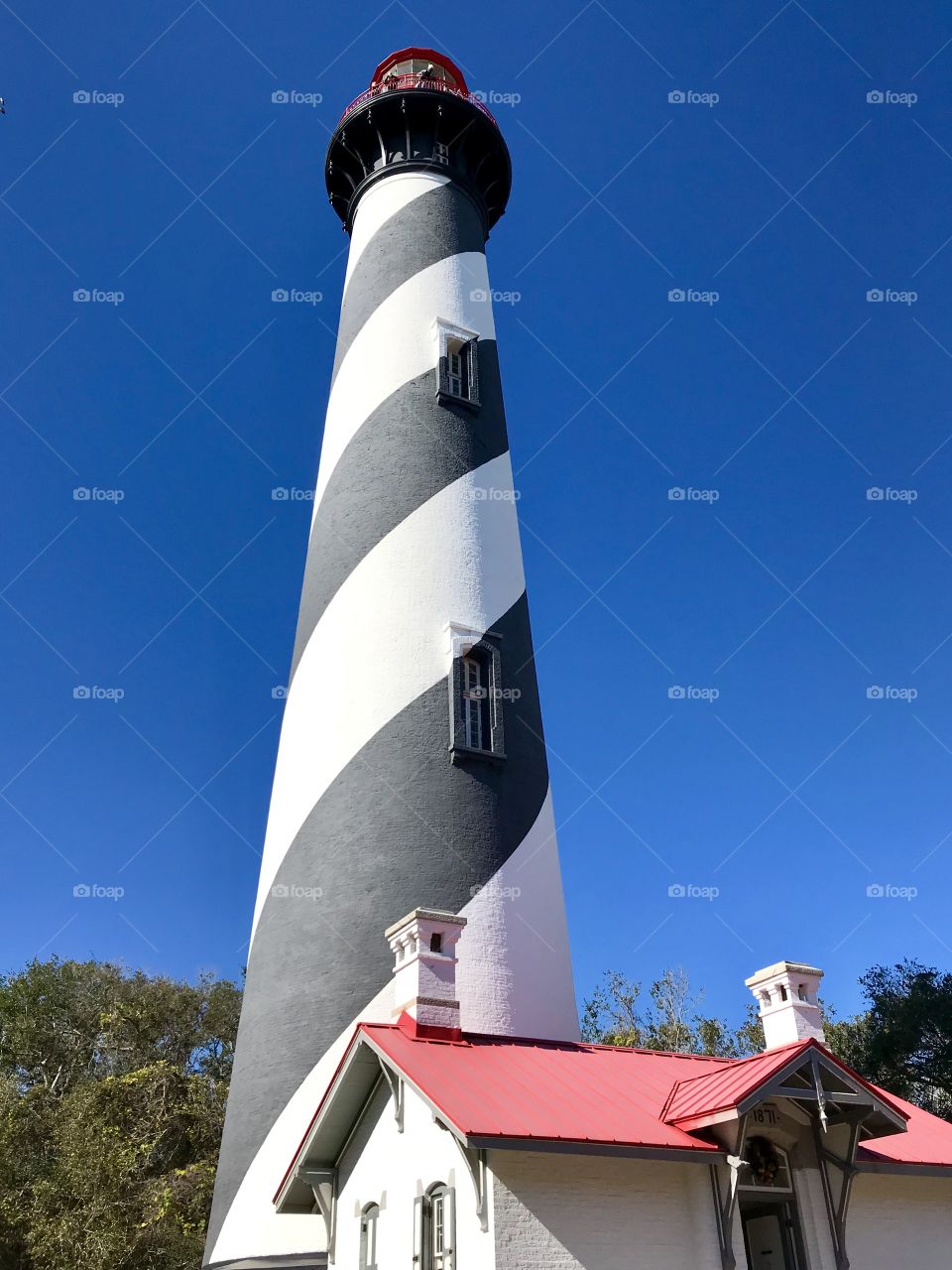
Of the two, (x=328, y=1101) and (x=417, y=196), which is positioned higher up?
(x=417, y=196)

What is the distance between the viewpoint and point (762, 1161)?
9.67 m

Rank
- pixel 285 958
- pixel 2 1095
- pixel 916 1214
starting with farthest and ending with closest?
1. pixel 2 1095
2. pixel 285 958
3. pixel 916 1214

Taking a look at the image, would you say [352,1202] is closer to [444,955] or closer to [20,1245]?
[444,955]

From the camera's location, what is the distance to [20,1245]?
62.7ft

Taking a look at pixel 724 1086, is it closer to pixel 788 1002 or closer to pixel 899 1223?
pixel 788 1002

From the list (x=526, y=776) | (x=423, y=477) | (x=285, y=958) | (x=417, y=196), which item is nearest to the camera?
(x=285, y=958)

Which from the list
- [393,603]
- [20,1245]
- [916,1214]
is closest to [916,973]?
[916,1214]

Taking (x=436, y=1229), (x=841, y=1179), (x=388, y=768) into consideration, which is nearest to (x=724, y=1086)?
(x=841, y=1179)

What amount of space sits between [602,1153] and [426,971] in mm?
2748

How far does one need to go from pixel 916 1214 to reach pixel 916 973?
43.4 ft

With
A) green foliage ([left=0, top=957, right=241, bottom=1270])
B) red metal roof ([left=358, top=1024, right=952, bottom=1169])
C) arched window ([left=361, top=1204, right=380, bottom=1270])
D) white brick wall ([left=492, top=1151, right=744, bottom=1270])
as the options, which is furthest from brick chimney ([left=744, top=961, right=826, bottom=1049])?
green foliage ([left=0, top=957, right=241, bottom=1270])

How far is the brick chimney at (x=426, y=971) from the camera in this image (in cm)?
1040

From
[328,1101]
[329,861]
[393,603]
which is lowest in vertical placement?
[328,1101]

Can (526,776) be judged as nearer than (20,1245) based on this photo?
Yes
